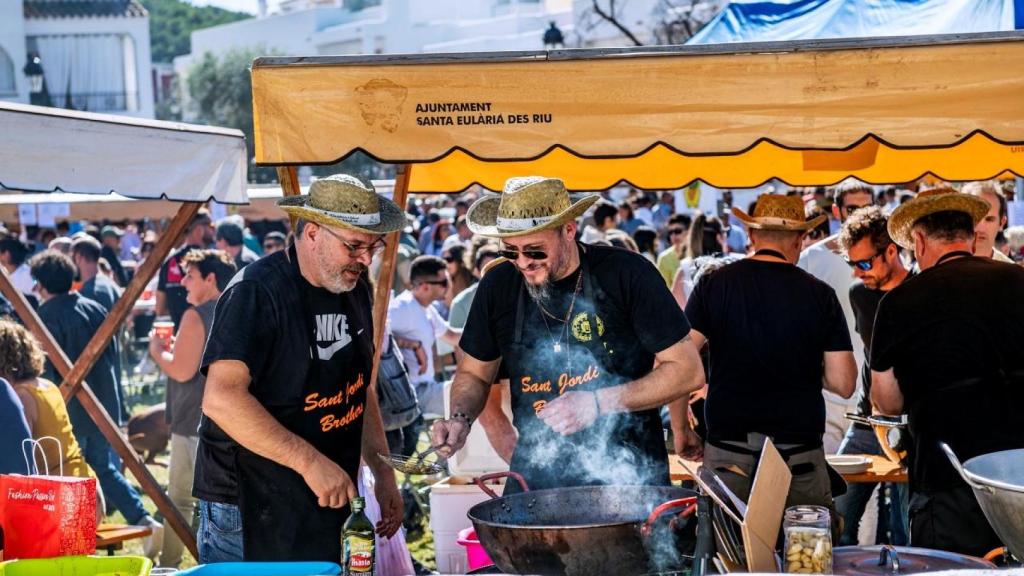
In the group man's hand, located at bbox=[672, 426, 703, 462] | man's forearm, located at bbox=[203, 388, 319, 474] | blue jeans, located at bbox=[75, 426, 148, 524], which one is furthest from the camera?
blue jeans, located at bbox=[75, 426, 148, 524]

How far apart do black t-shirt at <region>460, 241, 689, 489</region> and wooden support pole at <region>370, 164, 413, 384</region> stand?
1.13 meters

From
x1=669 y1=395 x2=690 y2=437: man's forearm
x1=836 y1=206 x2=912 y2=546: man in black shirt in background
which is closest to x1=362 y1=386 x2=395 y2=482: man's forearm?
x1=669 y1=395 x2=690 y2=437: man's forearm

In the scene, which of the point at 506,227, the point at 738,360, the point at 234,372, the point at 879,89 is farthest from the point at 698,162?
the point at 234,372

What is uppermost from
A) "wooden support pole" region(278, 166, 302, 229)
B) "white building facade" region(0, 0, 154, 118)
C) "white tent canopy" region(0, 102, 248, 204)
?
"white building facade" region(0, 0, 154, 118)

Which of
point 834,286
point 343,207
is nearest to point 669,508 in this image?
point 343,207

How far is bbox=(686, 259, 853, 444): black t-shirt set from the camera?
14.8 feet

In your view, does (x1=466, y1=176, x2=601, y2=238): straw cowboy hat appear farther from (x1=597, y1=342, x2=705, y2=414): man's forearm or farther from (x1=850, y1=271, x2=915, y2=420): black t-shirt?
(x1=850, y1=271, x2=915, y2=420): black t-shirt

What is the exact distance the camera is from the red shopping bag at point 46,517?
2.97 meters

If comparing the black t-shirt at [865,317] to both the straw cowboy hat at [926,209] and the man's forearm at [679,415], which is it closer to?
the straw cowboy hat at [926,209]

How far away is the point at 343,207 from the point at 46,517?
3.82 ft

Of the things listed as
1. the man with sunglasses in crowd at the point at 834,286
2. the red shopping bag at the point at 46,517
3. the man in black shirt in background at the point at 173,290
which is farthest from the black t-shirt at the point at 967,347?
the man in black shirt in background at the point at 173,290

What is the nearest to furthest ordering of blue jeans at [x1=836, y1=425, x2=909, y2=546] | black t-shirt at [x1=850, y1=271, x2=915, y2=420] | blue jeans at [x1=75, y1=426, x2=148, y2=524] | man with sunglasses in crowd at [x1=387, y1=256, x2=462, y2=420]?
black t-shirt at [x1=850, y1=271, x2=915, y2=420]
blue jeans at [x1=836, y1=425, x2=909, y2=546]
blue jeans at [x1=75, y1=426, x2=148, y2=524]
man with sunglasses in crowd at [x1=387, y1=256, x2=462, y2=420]

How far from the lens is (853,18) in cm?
695

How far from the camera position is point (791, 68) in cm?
398
